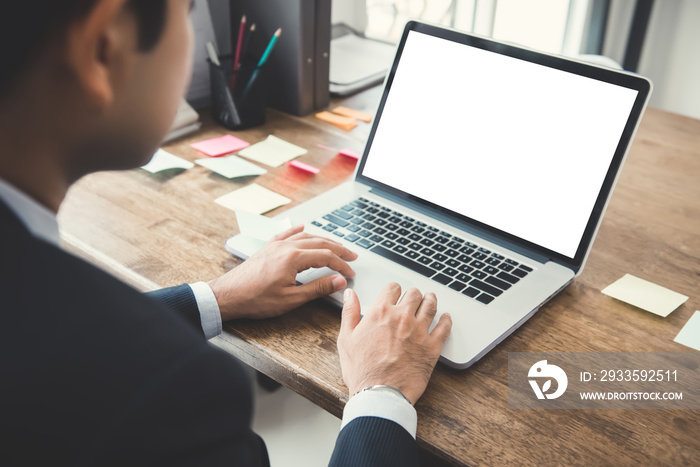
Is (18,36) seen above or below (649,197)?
above

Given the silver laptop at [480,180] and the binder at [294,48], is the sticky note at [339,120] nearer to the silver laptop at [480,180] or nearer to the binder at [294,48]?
the binder at [294,48]

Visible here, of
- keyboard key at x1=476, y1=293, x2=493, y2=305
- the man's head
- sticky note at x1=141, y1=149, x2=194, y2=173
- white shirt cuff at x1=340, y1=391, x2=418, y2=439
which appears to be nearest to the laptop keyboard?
keyboard key at x1=476, y1=293, x2=493, y2=305

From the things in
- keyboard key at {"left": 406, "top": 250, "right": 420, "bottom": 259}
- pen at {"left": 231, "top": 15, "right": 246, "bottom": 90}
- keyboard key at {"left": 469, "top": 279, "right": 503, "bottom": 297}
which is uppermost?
pen at {"left": 231, "top": 15, "right": 246, "bottom": 90}

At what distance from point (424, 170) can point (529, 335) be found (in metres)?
0.35

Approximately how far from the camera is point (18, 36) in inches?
14.8

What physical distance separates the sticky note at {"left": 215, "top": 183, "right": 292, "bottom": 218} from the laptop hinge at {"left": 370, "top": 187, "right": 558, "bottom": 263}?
174 millimetres

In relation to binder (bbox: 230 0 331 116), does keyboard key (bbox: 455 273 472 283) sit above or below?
below

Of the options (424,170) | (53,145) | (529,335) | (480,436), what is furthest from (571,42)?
(53,145)

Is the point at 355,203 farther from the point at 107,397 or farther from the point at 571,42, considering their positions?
the point at 571,42

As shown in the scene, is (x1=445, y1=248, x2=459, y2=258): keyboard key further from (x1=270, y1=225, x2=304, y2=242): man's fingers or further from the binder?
the binder

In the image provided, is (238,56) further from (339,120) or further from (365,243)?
(365,243)

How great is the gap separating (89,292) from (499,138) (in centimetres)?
71

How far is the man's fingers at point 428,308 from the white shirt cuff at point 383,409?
0.13 m

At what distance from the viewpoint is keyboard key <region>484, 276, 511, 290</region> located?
2.83ft
